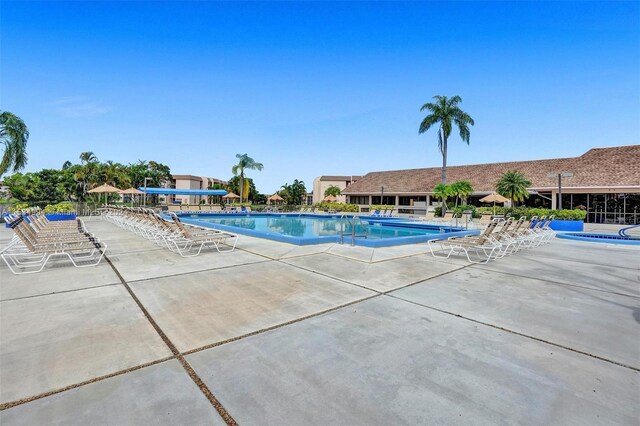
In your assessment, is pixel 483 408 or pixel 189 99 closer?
pixel 483 408

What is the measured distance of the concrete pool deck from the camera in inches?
81.0

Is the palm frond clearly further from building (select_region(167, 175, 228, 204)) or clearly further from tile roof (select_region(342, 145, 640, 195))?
building (select_region(167, 175, 228, 204))

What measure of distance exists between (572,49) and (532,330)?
19.4m

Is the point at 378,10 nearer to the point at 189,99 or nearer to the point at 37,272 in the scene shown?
the point at 189,99

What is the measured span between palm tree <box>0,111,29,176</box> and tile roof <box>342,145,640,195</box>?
31914 mm

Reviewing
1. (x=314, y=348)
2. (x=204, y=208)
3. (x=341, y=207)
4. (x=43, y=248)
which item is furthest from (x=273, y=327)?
(x=341, y=207)

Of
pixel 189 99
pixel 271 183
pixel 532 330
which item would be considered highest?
pixel 189 99

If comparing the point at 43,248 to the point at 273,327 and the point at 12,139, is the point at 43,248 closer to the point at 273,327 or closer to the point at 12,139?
the point at 273,327

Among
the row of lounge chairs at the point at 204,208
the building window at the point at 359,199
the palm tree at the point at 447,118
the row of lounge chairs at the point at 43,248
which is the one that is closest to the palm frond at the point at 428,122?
the palm tree at the point at 447,118

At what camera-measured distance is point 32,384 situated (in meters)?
2.27

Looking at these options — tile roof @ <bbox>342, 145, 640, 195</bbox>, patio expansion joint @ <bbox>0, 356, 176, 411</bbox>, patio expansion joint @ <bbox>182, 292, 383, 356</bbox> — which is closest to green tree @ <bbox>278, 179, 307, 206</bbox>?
tile roof @ <bbox>342, 145, 640, 195</bbox>

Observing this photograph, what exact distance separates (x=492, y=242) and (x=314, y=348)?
6.40 meters

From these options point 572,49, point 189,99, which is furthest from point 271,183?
point 572,49

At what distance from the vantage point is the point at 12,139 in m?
17.4
